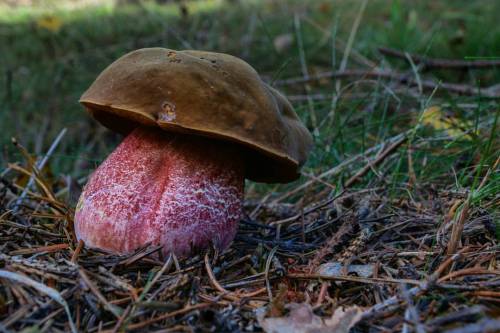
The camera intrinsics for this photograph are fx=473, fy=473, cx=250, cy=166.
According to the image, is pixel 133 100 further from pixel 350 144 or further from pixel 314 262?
pixel 350 144

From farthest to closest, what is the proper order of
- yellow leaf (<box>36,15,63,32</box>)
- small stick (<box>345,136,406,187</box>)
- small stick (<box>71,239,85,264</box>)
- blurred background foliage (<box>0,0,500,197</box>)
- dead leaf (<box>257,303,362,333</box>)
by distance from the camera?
1. yellow leaf (<box>36,15,63,32</box>)
2. blurred background foliage (<box>0,0,500,197</box>)
3. small stick (<box>345,136,406,187</box>)
4. small stick (<box>71,239,85,264</box>)
5. dead leaf (<box>257,303,362,333</box>)

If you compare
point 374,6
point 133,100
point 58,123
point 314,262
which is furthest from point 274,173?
point 374,6

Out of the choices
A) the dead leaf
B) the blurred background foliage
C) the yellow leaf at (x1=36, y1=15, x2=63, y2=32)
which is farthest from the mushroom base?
the yellow leaf at (x1=36, y1=15, x2=63, y2=32)

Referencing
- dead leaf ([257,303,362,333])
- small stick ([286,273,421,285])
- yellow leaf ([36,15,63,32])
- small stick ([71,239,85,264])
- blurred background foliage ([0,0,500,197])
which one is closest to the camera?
dead leaf ([257,303,362,333])

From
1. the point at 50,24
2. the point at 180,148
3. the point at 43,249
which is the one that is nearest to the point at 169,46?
the point at 50,24

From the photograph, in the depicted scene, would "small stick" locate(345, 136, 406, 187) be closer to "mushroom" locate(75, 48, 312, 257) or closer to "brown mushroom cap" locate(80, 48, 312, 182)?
"mushroom" locate(75, 48, 312, 257)

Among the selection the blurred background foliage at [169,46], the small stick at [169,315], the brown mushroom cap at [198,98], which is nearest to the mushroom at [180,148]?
the brown mushroom cap at [198,98]

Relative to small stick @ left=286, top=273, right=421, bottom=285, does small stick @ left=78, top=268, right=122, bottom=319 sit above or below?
above

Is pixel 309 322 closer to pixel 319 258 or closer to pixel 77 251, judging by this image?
pixel 319 258
